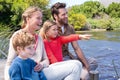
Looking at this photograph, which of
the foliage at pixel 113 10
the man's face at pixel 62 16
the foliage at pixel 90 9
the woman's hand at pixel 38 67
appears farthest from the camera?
the foliage at pixel 90 9

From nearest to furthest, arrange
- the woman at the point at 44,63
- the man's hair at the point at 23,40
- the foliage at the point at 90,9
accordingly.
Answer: the man's hair at the point at 23,40 < the woman at the point at 44,63 < the foliage at the point at 90,9

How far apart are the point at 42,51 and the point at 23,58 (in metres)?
0.35

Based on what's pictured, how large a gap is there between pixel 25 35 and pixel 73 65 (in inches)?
21.5

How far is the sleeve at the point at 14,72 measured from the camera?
2301mm

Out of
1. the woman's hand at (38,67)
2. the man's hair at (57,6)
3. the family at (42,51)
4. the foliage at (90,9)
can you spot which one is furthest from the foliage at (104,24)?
the woman's hand at (38,67)

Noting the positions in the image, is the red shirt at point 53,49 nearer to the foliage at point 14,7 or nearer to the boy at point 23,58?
the boy at point 23,58

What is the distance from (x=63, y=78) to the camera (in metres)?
2.67

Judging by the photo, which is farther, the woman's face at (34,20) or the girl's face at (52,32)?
the girl's face at (52,32)

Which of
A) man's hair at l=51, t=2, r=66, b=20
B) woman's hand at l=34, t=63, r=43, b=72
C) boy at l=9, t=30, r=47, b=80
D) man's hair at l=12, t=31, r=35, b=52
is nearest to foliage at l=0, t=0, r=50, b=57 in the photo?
man's hair at l=51, t=2, r=66, b=20

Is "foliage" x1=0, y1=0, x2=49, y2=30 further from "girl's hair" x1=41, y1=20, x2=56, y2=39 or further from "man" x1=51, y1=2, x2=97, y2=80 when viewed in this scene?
"girl's hair" x1=41, y1=20, x2=56, y2=39

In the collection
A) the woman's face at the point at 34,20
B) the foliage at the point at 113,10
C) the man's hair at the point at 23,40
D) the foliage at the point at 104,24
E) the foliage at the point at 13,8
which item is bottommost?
the foliage at the point at 104,24

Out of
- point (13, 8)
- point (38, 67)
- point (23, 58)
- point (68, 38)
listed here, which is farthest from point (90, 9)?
point (23, 58)

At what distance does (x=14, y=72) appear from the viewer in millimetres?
2301

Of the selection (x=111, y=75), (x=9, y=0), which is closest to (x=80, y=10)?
(x=9, y=0)
